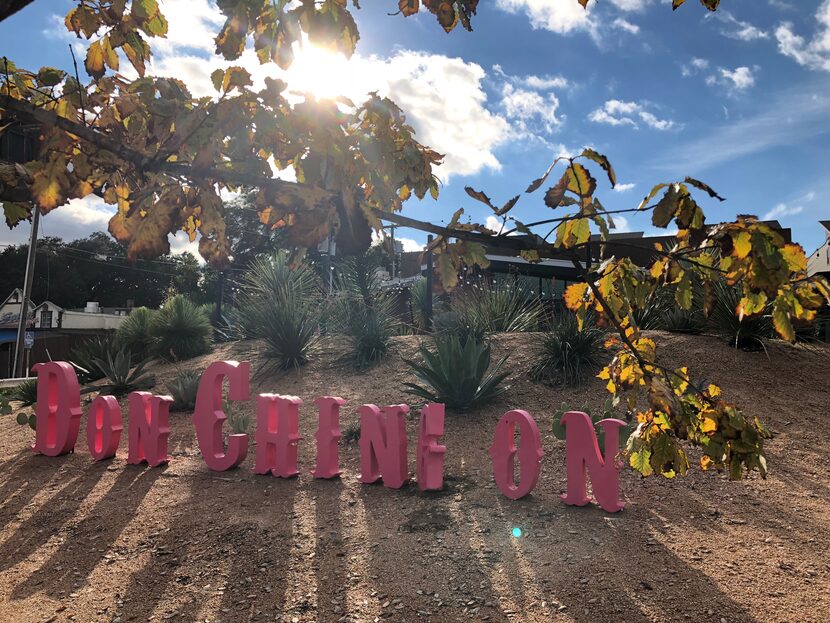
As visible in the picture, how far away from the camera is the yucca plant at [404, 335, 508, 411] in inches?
266

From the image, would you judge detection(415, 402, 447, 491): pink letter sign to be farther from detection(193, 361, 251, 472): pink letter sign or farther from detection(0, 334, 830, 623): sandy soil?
detection(193, 361, 251, 472): pink letter sign

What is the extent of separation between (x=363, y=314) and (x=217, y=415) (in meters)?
4.38

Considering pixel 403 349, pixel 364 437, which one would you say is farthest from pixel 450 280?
pixel 403 349

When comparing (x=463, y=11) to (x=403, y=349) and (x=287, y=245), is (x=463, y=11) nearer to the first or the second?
(x=287, y=245)

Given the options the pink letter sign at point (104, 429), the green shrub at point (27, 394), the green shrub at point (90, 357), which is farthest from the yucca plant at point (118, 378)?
the pink letter sign at point (104, 429)

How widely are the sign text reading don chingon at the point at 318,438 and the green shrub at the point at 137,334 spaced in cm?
638

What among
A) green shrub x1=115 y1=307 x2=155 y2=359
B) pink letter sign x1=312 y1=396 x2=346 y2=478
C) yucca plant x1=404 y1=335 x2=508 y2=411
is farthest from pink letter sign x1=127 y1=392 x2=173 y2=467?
green shrub x1=115 y1=307 x2=155 y2=359

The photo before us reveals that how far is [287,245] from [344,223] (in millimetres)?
257

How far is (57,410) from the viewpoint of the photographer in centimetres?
691

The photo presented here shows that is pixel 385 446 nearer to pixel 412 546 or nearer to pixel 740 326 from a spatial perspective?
pixel 412 546

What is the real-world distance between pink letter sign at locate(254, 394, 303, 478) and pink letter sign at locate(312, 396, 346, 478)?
274 millimetres

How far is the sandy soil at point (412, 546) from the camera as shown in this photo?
3320mm

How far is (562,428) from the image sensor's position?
202 inches

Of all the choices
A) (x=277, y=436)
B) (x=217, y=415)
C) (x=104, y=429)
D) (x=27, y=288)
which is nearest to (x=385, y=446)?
(x=277, y=436)
